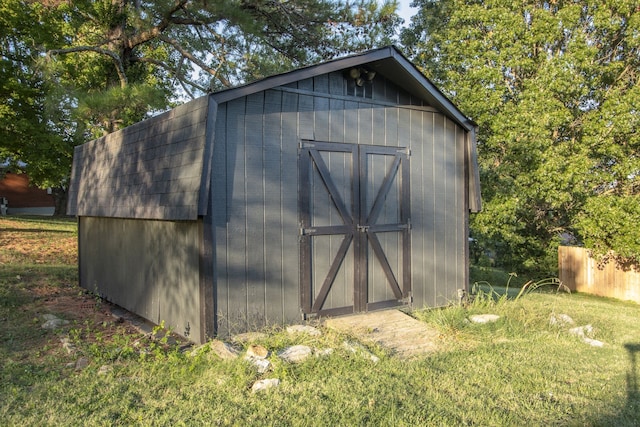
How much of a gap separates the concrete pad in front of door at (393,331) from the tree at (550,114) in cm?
791

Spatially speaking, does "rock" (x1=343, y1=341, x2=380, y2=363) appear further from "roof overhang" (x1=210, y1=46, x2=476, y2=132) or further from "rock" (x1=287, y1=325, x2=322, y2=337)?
"roof overhang" (x1=210, y1=46, x2=476, y2=132)

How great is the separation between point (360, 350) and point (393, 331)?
993 mm

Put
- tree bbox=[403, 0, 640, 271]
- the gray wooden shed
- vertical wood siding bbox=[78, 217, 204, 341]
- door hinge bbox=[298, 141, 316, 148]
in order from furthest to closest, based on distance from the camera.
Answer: tree bbox=[403, 0, 640, 271] < door hinge bbox=[298, 141, 316, 148] < vertical wood siding bbox=[78, 217, 204, 341] < the gray wooden shed

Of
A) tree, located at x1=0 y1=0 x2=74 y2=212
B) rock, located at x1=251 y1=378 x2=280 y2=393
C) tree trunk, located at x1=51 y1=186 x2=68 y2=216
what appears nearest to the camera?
rock, located at x1=251 y1=378 x2=280 y2=393

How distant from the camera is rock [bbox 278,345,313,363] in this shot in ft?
14.1

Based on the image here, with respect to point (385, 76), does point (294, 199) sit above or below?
below

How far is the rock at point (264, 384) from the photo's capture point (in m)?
3.73

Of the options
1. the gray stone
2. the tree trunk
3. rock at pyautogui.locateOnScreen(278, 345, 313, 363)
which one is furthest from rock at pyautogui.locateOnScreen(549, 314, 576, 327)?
the tree trunk

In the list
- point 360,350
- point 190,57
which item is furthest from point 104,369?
point 190,57

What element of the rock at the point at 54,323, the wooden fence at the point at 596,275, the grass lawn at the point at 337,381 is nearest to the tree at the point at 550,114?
the wooden fence at the point at 596,275

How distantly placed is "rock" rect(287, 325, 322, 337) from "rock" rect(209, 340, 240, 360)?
0.74m

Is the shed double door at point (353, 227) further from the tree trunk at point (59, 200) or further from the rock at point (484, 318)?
the tree trunk at point (59, 200)

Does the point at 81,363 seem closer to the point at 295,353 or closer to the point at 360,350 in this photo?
the point at 295,353

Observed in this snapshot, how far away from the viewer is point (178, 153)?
16.9ft
